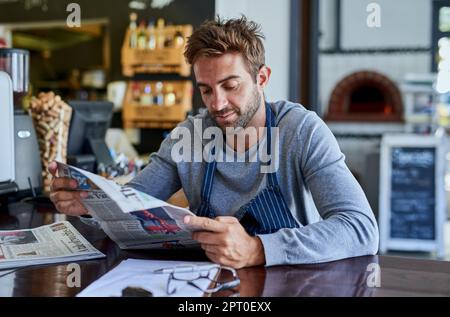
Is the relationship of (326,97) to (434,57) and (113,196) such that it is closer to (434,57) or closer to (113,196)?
(434,57)

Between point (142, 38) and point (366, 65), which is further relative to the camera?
point (366, 65)

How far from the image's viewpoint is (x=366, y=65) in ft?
21.7

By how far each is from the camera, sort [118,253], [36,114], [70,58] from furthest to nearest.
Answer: [70,58]
[36,114]
[118,253]

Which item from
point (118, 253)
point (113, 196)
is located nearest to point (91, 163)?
point (118, 253)

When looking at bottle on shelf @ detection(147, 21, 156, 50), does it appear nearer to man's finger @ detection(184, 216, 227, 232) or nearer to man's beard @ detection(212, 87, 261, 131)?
man's beard @ detection(212, 87, 261, 131)

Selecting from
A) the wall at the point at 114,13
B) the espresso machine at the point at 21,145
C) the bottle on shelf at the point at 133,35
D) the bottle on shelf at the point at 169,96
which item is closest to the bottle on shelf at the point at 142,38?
the bottle on shelf at the point at 133,35

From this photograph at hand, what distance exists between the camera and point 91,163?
2338mm

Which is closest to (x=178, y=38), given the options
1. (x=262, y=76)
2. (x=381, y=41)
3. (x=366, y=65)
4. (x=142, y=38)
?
(x=142, y=38)

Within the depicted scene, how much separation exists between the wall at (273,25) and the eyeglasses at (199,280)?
315 cm

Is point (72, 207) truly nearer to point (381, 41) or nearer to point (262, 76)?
point (262, 76)

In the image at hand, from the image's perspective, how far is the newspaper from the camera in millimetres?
1164

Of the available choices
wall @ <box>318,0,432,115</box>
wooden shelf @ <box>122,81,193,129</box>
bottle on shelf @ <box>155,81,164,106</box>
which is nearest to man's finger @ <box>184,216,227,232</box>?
wooden shelf @ <box>122,81,193,129</box>

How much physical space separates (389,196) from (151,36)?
98.9 inches
